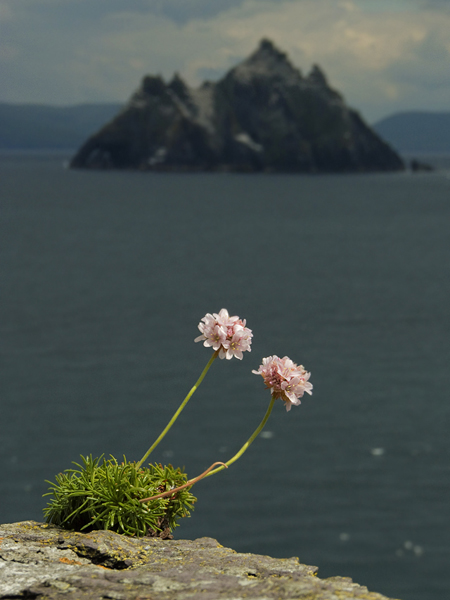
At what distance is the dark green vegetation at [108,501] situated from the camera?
515cm

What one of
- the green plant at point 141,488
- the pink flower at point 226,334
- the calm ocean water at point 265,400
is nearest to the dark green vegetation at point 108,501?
the green plant at point 141,488

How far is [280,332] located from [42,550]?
59.0m

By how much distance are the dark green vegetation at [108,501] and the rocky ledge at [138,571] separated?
0.15 m

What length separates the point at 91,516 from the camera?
5172 mm

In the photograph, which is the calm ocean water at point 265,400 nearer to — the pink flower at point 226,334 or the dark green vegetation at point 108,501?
the dark green vegetation at point 108,501

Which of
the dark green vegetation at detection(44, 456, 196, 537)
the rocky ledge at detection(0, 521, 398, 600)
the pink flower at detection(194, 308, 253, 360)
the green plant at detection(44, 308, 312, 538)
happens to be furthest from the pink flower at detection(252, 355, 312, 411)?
the rocky ledge at detection(0, 521, 398, 600)

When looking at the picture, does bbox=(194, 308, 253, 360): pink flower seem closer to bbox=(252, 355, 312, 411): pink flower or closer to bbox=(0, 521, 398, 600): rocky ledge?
bbox=(252, 355, 312, 411): pink flower

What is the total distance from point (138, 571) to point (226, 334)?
2156 mm

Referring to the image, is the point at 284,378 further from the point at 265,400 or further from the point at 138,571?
the point at 265,400

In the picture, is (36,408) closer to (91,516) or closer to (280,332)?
(280,332)

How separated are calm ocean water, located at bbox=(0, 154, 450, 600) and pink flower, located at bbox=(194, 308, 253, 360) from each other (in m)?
27.8

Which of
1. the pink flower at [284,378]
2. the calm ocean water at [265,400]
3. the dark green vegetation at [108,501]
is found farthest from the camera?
the calm ocean water at [265,400]

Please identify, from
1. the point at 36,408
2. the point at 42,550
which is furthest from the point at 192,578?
the point at 36,408

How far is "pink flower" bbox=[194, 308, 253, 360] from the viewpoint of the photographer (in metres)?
5.73
